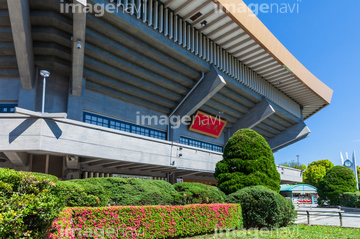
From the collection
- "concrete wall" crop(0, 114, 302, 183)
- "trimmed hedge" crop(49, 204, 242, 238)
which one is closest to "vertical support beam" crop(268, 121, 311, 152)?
"concrete wall" crop(0, 114, 302, 183)

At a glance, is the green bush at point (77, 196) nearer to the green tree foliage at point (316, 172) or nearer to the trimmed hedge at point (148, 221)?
the trimmed hedge at point (148, 221)

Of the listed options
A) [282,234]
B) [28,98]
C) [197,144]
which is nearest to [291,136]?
[197,144]

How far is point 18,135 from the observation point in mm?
13430

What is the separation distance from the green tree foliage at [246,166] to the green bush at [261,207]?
1.16 metres

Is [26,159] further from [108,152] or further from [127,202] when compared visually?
[127,202]

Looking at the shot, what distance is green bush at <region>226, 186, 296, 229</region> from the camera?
12938mm

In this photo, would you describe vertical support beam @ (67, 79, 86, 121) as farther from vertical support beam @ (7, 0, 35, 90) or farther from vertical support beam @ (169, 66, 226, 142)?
vertical support beam @ (169, 66, 226, 142)

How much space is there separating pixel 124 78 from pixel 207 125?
1139 centimetres

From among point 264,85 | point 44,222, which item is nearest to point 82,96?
point 44,222

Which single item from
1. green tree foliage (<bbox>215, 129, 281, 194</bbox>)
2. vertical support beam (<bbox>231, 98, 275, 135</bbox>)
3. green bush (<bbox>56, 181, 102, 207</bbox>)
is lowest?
green bush (<bbox>56, 181, 102, 207</bbox>)

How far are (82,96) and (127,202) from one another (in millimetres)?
10365

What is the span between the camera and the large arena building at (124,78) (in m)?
14.6

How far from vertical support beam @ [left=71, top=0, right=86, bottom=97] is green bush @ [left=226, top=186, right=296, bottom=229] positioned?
10.9 meters

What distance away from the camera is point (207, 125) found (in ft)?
93.6
